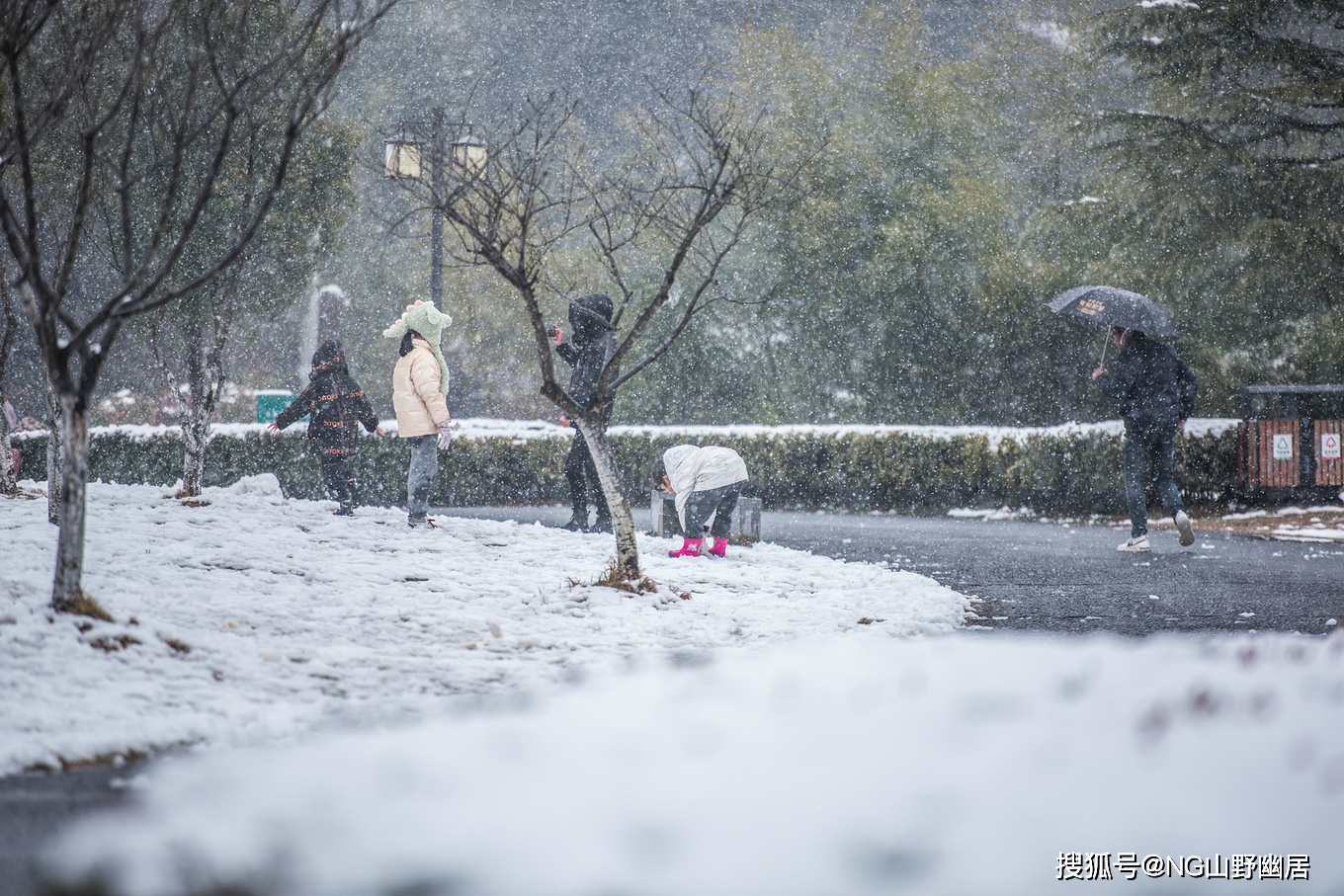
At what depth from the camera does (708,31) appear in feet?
81.5

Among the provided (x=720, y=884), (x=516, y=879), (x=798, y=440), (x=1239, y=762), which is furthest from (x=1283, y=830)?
(x=798, y=440)

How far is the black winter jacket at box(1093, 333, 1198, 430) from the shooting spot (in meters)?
9.19

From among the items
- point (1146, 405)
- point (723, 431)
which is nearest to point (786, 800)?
point (1146, 405)

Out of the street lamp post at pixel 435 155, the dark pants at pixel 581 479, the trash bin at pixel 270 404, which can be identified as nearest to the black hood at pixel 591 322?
the dark pants at pixel 581 479

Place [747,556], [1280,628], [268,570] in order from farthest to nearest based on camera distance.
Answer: [747,556] < [268,570] < [1280,628]

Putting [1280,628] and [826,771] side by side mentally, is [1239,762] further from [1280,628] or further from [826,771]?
[1280,628]

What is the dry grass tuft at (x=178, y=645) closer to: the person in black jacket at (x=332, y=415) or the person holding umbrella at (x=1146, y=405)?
the person in black jacket at (x=332, y=415)

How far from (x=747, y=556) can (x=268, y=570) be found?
11.5 feet

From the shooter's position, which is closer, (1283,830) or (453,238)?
(1283,830)

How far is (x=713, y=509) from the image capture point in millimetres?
7891

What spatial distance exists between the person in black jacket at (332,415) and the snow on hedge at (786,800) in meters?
6.30

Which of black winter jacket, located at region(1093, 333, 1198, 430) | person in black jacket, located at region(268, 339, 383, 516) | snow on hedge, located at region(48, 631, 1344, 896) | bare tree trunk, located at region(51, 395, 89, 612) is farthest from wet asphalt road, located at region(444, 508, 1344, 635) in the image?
bare tree trunk, located at region(51, 395, 89, 612)

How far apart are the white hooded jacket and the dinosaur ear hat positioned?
214cm

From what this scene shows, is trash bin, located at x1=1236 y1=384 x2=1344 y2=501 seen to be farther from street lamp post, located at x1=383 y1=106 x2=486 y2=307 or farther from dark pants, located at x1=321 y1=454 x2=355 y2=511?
dark pants, located at x1=321 y1=454 x2=355 y2=511
